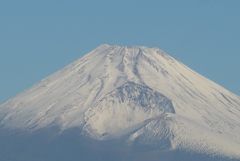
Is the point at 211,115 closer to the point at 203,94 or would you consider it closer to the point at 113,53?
the point at 203,94

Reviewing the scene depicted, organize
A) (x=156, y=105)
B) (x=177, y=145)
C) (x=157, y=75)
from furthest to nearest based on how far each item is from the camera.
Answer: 1. (x=157, y=75)
2. (x=156, y=105)
3. (x=177, y=145)

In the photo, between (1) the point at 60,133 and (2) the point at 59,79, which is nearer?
(1) the point at 60,133

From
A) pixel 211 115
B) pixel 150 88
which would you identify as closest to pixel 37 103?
pixel 150 88

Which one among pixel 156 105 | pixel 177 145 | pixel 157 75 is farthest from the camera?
pixel 157 75

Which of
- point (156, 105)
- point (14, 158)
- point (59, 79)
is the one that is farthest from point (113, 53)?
point (14, 158)

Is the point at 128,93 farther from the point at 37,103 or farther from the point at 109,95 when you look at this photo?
the point at 37,103

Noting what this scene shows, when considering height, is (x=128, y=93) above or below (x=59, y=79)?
below

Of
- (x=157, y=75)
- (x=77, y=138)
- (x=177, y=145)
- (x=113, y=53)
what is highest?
(x=113, y=53)
